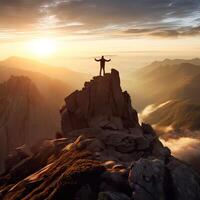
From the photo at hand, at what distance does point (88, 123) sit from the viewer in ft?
411

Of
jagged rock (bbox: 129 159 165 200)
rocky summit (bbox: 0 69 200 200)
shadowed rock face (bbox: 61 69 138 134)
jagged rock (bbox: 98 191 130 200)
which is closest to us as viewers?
jagged rock (bbox: 98 191 130 200)

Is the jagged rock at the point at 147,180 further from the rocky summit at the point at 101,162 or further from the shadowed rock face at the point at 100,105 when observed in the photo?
the shadowed rock face at the point at 100,105

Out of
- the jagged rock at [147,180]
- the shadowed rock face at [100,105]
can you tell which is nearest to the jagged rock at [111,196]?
the jagged rock at [147,180]

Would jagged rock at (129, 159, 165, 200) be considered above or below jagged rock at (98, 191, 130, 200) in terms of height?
above

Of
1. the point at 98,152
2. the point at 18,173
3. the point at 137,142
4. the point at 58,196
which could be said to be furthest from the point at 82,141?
the point at 58,196

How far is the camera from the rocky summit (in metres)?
57.1

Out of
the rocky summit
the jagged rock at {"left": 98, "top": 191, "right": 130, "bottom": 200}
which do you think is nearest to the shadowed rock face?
the rocky summit

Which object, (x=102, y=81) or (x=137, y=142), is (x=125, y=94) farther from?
(x=137, y=142)

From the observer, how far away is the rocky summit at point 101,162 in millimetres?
57094

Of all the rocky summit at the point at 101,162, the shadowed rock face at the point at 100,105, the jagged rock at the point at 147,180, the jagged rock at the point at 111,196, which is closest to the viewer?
the jagged rock at the point at 111,196

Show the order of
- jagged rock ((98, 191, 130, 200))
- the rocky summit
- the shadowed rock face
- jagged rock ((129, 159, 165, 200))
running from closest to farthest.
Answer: jagged rock ((98, 191, 130, 200)) → jagged rock ((129, 159, 165, 200)) → the rocky summit → the shadowed rock face

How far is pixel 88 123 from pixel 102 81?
17.0m

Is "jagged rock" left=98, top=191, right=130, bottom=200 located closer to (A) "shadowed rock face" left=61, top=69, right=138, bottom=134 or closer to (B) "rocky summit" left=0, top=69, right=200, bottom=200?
(B) "rocky summit" left=0, top=69, right=200, bottom=200

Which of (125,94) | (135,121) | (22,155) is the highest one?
(125,94)
